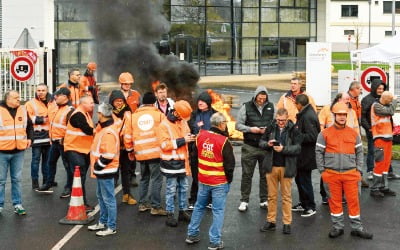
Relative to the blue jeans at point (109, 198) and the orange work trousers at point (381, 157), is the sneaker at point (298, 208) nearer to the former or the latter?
the orange work trousers at point (381, 157)

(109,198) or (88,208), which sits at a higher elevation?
(109,198)

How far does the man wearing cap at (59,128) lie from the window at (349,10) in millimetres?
72340

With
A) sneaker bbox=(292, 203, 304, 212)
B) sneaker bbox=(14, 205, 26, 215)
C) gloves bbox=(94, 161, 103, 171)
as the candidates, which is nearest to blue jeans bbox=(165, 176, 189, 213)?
gloves bbox=(94, 161, 103, 171)

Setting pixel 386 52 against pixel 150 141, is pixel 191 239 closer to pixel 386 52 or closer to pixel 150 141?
pixel 150 141

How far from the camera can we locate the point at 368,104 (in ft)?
33.0

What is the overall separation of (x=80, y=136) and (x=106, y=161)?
4.29ft

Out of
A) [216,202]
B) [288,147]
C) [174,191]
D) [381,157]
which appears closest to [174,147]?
[174,191]

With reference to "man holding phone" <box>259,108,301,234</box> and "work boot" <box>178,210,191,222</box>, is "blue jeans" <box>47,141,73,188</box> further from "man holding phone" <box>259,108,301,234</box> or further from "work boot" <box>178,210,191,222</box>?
"man holding phone" <box>259,108,301,234</box>

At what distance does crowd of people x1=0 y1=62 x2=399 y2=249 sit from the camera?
7.36 metres

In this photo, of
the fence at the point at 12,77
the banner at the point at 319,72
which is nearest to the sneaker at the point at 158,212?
the fence at the point at 12,77

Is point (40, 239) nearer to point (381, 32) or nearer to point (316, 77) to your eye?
point (316, 77)

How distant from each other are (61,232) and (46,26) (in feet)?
82.9

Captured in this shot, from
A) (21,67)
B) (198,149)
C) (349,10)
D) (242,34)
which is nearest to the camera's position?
(198,149)

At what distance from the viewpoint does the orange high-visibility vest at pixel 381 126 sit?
9414 millimetres
